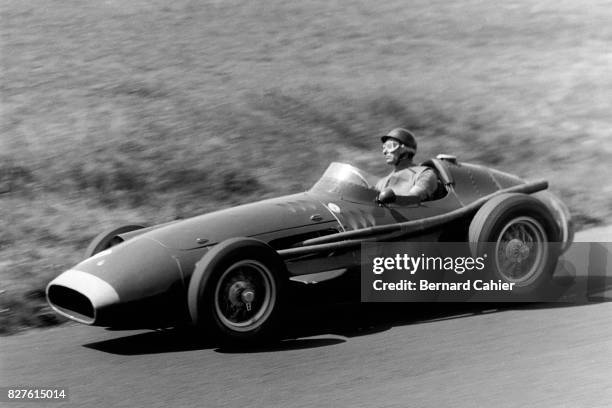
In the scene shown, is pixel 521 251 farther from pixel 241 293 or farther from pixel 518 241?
pixel 241 293

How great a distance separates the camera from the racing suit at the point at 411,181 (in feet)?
26.4

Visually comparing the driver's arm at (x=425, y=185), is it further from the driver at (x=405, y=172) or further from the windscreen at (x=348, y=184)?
the windscreen at (x=348, y=184)

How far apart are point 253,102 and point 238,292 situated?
282 inches

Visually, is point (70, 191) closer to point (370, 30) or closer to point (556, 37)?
point (370, 30)

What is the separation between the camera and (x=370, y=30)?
1759cm

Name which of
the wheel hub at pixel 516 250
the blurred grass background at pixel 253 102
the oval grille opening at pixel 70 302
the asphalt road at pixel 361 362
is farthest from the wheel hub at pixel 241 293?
the wheel hub at pixel 516 250

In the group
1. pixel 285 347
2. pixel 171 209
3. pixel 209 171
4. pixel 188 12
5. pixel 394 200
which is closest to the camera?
pixel 285 347

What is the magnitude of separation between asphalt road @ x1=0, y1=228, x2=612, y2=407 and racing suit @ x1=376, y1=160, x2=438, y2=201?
91 centimetres

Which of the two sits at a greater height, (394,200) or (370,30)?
(370,30)

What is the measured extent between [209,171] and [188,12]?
665 cm

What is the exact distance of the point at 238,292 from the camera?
6.84 m

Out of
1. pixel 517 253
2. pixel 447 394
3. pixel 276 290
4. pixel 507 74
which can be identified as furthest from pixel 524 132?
pixel 447 394

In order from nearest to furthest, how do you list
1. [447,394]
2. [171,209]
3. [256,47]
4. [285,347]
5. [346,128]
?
[447,394]
[285,347]
[171,209]
[346,128]
[256,47]

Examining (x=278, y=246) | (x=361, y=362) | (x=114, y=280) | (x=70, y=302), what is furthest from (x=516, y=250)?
(x=70, y=302)
